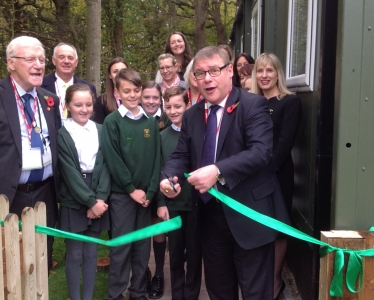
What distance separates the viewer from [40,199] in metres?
3.71

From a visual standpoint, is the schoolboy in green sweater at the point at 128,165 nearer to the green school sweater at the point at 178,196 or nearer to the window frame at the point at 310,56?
the green school sweater at the point at 178,196

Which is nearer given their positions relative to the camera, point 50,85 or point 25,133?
point 25,133

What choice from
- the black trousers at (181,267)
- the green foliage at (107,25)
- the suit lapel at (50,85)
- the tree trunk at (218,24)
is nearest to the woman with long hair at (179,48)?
the suit lapel at (50,85)

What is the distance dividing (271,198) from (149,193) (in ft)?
4.08

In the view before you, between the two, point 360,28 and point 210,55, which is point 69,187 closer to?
point 210,55

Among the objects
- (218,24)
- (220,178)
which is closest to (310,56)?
(220,178)

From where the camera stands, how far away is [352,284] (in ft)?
8.60

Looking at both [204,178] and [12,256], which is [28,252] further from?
[204,178]

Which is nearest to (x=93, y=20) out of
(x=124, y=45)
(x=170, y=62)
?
(x=170, y=62)

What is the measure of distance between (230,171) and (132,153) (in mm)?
1408

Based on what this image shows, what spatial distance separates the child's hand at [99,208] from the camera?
3855 mm

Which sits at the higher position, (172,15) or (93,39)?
(172,15)

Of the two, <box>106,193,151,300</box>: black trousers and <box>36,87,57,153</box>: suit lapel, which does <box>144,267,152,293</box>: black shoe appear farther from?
<box>36,87,57,153</box>: suit lapel

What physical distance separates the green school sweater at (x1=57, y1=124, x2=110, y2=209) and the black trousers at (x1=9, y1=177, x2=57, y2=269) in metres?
0.09
